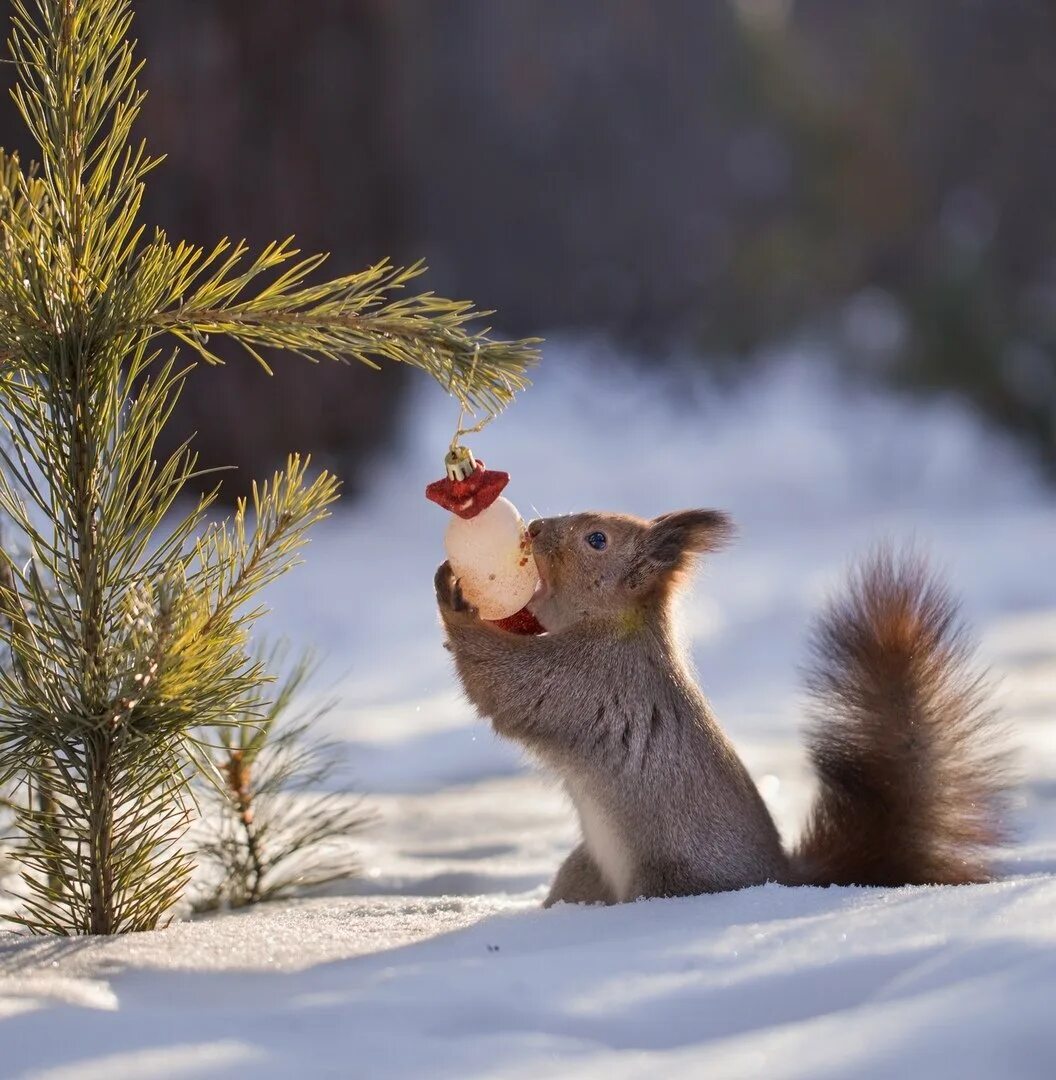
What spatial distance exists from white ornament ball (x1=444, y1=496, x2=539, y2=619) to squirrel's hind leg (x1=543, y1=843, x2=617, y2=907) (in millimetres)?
291

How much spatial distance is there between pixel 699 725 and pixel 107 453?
71cm

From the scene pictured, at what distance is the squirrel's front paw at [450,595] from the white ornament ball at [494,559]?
13 mm

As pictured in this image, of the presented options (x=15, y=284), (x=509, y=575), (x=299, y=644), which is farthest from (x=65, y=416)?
(x=299, y=644)

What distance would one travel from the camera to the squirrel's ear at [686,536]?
1.60 meters

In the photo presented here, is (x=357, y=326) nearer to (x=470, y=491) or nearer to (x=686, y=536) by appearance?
(x=470, y=491)

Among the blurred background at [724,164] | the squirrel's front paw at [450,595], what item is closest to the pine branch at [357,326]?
the squirrel's front paw at [450,595]

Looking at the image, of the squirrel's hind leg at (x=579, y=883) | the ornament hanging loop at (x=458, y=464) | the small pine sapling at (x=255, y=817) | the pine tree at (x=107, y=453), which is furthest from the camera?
the small pine sapling at (x=255, y=817)

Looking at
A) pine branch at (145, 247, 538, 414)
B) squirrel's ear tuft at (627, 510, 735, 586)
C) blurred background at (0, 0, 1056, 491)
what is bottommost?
squirrel's ear tuft at (627, 510, 735, 586)

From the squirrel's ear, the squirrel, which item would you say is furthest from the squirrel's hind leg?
the squirrel's ear

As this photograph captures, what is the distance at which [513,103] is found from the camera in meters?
7.40

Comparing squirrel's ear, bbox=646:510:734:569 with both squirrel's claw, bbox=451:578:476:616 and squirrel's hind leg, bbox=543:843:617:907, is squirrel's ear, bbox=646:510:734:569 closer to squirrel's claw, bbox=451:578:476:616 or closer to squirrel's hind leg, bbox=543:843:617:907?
squirrel's claw, bbox=451:578:476:616

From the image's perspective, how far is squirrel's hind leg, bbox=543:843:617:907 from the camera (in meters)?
1.54

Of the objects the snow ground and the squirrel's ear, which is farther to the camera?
the squirrel's ear

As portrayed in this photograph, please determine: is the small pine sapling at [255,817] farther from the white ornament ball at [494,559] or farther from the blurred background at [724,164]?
the blurred background at [724,164]
